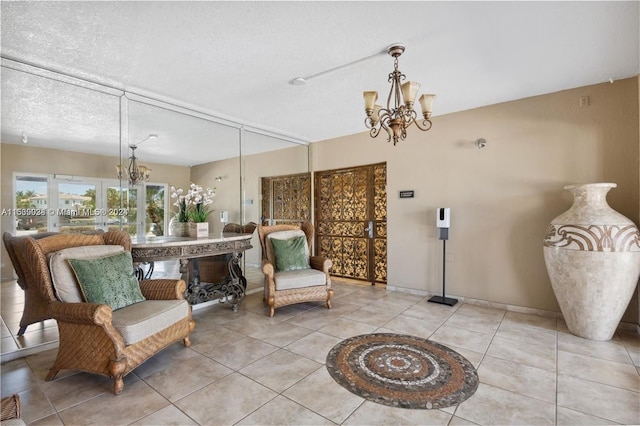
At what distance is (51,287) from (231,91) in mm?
2522

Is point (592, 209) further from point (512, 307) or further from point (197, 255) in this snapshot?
point (197, 255)

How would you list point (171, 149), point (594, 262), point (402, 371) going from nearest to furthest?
point (402, 371)
point (594, 262)
point (171, 149)

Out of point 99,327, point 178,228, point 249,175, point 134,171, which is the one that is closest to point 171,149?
point 134,171

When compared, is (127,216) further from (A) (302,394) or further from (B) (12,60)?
(A) (302,394)

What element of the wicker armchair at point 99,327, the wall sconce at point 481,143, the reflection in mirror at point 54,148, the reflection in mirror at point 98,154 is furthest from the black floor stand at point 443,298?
the reflection in mirror at point 54,148

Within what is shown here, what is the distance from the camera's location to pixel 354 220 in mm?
5359

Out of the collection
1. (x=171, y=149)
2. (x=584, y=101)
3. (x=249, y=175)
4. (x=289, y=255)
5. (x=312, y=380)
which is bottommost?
(x=312, y=380)

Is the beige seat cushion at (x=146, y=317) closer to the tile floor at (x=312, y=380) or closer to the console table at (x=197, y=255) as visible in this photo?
the tile floor at (x=312, y=380)

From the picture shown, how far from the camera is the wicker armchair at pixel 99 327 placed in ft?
6.78

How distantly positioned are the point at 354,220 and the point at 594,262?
10.8 feet

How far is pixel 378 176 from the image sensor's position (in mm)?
5070

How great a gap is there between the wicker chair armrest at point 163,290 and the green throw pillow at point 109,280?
78 mm

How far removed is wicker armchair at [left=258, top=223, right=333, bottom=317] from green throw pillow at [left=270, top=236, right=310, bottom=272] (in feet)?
0.27

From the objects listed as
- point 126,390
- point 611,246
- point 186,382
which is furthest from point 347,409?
point 611,246
